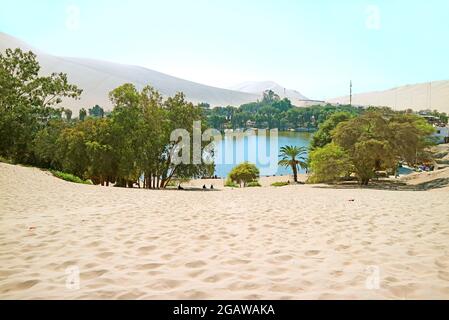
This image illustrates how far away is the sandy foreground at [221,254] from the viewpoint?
3.29 m

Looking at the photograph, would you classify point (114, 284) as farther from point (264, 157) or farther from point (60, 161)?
point (264, 157)

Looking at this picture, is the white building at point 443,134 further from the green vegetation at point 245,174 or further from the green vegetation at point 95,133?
the green vegetation at point 95,133

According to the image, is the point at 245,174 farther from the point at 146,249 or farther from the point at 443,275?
the point at 443,275

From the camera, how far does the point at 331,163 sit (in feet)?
83.7

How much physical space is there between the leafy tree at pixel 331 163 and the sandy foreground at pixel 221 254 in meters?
17.5

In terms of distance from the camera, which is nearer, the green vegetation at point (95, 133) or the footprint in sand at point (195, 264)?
the footprint in sand at point (195, 264)

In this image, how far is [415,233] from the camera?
5988mm

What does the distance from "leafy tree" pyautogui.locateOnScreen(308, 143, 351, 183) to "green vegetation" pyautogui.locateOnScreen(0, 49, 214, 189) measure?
32.0ft

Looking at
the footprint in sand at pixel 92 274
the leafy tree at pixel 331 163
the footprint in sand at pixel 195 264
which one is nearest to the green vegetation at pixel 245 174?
the leafy tree at pixel 331 163

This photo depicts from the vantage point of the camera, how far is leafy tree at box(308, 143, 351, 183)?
82.7 ft

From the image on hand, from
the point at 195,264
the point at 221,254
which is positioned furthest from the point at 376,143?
the point at 195,264

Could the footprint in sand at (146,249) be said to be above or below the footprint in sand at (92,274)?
above

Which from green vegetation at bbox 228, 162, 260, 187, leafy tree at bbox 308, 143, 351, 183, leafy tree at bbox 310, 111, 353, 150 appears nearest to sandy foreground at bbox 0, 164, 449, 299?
leafy tree at bbox 308, 143, 351, 183
